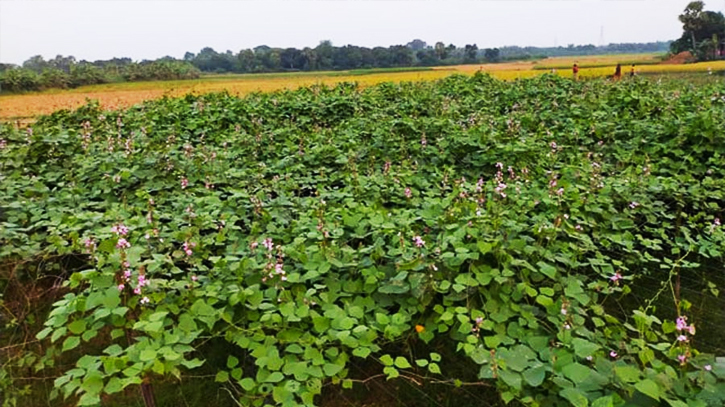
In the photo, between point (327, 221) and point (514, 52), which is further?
point (514, 52)

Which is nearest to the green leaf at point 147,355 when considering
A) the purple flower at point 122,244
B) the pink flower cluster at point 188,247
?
the purple flower at point 122,244

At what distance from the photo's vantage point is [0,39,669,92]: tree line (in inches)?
815

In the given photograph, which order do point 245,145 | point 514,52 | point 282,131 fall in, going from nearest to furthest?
point 245,145
point 282,131
point 514,52

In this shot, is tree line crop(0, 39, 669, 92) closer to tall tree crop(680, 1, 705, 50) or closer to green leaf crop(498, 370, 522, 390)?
tall tree crop(680, 1, 705, 50)

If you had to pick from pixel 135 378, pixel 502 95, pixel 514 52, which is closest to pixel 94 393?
pixel 135 378

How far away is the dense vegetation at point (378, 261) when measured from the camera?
176 centimetres

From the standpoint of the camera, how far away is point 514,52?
4741 cm

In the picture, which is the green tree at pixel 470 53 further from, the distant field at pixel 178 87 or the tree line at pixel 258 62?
the distant field at pixel 178 87

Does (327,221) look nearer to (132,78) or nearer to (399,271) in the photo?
(399,271)

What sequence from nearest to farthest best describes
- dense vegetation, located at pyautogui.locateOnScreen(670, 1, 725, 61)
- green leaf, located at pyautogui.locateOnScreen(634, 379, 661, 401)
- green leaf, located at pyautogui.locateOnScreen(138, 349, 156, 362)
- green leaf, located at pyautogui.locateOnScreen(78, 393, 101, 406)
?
green leaf, located at pyautogui.locateOnScreen(634, 379, 661, 401), green leaf, located at pyautogui.locateOnScreen(78, 393, 101, 406), green leaf, located at pyautogui.locateOnScreen(138, 349, 156, 362), dense vegetation, located at pyautogui.locateOnScreen(670, 1, 725, 61)

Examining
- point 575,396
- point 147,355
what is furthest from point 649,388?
point 147,355

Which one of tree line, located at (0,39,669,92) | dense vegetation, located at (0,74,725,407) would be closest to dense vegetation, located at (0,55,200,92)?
tree line, located at (0,39,669,92)

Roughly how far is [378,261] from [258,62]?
3430 cm

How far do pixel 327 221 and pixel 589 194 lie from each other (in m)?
1.61
